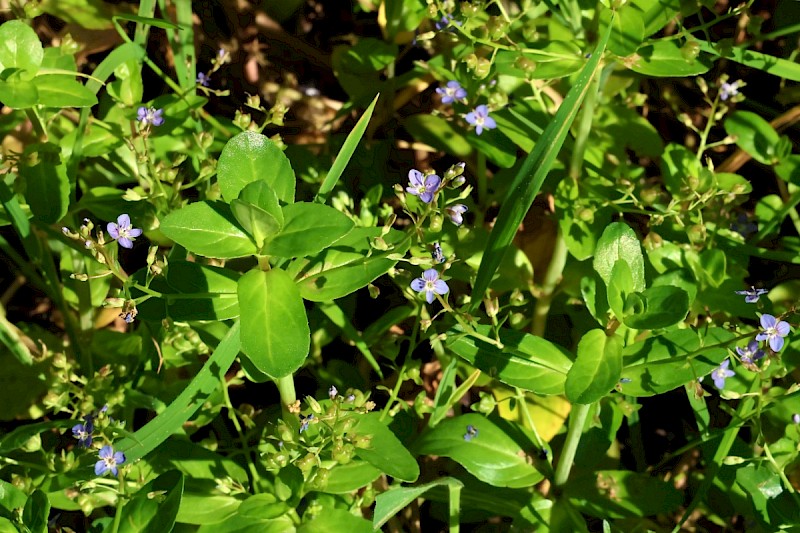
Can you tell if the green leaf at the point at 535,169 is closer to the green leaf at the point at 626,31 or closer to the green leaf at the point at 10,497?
the green leaf at the point at 626,31

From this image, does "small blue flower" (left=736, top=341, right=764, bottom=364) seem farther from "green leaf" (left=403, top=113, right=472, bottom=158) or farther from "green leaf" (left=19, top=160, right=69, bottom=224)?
"green leaf" (left=19, top=160, right=69, bottom=224)

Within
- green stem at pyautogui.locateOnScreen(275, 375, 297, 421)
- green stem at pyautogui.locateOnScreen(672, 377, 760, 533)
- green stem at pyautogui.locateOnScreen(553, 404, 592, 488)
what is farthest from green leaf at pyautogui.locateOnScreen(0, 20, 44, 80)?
green stem at pyautogui.locateOnScreen(672, 377, 760, 533)

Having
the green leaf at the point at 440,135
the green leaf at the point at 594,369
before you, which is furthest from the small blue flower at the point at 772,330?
the green leaf at the point at 440,135

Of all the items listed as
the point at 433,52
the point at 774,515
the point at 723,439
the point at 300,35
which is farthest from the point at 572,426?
the point at 300,35

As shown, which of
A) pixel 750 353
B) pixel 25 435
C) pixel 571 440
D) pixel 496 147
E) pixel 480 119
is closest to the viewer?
pixel 750 353

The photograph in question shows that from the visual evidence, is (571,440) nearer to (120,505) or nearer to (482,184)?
(482,184)

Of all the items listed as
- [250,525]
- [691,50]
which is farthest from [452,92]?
[250,525]
